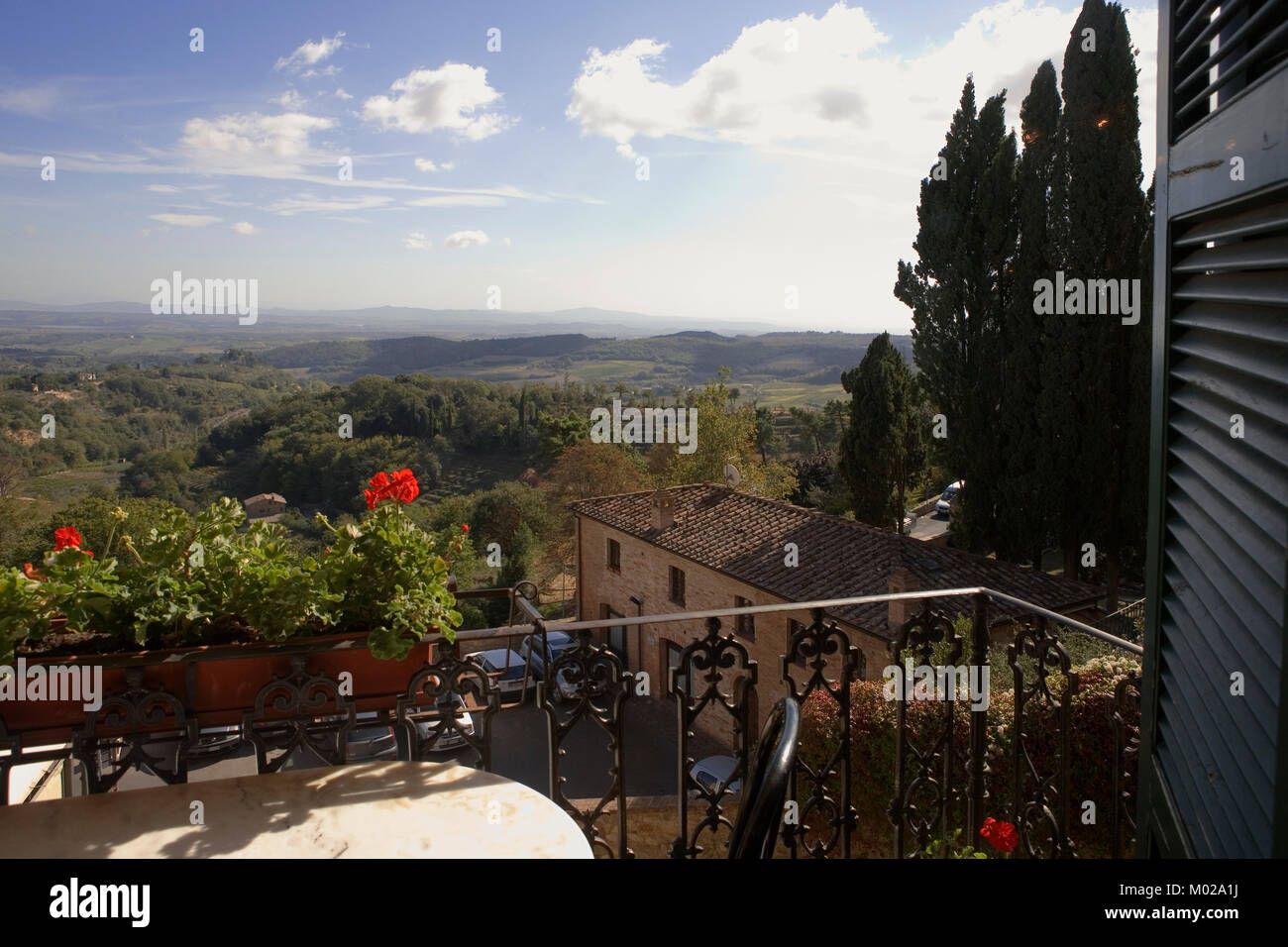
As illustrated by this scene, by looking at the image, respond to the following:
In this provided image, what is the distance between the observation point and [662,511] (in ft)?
53.8

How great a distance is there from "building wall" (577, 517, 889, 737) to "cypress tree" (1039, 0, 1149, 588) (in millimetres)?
6098

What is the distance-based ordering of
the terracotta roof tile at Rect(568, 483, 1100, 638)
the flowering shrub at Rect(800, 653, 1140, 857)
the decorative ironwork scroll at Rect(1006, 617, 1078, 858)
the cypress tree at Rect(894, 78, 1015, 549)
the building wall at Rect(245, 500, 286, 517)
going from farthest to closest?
the building wall at Rect(245, 500, 286, 517) < the cypress tree at Rect(894, 78, 1015, 549) < the terracotta roof tile at Rect(568, 483, 1100, 638) < the flowering shrub at Rect(800, 653, 1140, 857) < the decorative ironwork scroll at Rect(1006, 617, 1078, 858)

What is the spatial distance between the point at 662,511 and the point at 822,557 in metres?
3.87

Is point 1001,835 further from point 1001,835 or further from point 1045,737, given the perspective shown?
point 1045,737

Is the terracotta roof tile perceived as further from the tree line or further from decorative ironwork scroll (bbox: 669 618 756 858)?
decorative ironwork scroll (bbox: 669 618 756 858)

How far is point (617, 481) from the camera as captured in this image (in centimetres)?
2611

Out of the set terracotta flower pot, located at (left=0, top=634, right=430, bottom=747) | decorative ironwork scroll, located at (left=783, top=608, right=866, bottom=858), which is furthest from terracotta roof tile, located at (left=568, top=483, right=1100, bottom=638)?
terracotta flower pot, located at (left=0, top=634, right=430, bottom=747)

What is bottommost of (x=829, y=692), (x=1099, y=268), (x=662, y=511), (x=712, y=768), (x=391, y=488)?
(x=712, y=768)

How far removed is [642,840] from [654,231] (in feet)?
99.4

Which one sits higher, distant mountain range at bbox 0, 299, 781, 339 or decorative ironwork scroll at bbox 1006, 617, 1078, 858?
distant mountain range at bbox 0, 299, 781, 339

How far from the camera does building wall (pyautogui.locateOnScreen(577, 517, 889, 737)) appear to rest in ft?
38.7

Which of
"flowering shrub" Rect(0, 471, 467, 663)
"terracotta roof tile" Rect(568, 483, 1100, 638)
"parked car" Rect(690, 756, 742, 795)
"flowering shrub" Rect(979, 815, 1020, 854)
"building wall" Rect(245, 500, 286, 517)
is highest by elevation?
"flowering shrub" Rect(0, 471, 467, 663)

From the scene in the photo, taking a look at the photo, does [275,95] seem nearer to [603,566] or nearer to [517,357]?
[517,357]

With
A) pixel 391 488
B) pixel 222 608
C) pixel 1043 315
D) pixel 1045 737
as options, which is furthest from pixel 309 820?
pixel 1043 315
